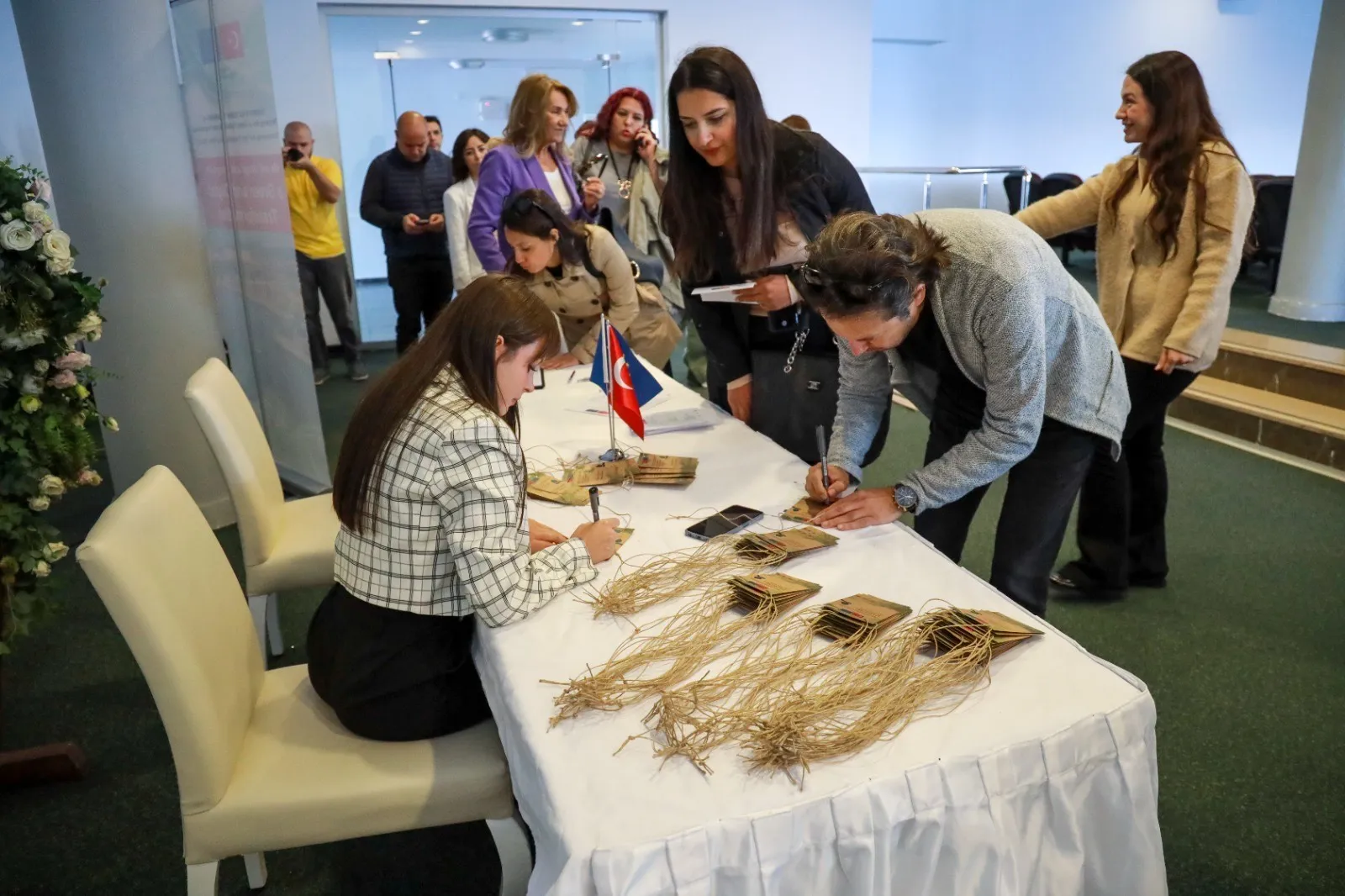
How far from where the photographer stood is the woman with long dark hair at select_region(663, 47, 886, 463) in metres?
2.01

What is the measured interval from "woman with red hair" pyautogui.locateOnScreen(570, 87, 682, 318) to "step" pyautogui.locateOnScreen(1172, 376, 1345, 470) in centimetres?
244

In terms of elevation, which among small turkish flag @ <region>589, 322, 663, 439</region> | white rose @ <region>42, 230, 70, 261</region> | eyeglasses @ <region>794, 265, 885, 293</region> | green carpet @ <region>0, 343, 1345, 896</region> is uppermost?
white rose @ <region>42, 230, 70, 261</region>

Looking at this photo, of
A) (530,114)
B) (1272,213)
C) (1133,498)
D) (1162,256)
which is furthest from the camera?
(1272,213)

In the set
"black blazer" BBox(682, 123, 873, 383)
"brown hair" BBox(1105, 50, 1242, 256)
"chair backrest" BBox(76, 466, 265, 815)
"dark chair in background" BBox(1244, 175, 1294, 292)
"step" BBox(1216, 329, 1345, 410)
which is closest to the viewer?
"chair backrest" BBox(76, 466, 265, 815)

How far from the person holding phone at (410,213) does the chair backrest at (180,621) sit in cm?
357

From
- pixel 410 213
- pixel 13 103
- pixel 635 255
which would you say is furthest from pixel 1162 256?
pixel 13 103

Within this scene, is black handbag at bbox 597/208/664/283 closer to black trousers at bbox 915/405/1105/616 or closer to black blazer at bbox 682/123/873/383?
black blazer at bbox 682/123/873/383

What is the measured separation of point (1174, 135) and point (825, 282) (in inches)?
53.2

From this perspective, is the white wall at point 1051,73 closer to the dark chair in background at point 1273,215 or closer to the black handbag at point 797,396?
the dark chair in background at point 1273,215

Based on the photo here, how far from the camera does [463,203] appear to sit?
4.43m

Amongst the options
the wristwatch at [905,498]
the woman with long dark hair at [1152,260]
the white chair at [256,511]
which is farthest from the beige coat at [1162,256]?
the white chair at [256,511]

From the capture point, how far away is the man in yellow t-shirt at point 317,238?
4.75 meters

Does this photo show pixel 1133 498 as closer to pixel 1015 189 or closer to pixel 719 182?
pixel 719 182

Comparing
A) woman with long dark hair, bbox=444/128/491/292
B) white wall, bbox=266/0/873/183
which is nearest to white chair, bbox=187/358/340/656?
woman with long dark hair, bbox=444/128/491/292
